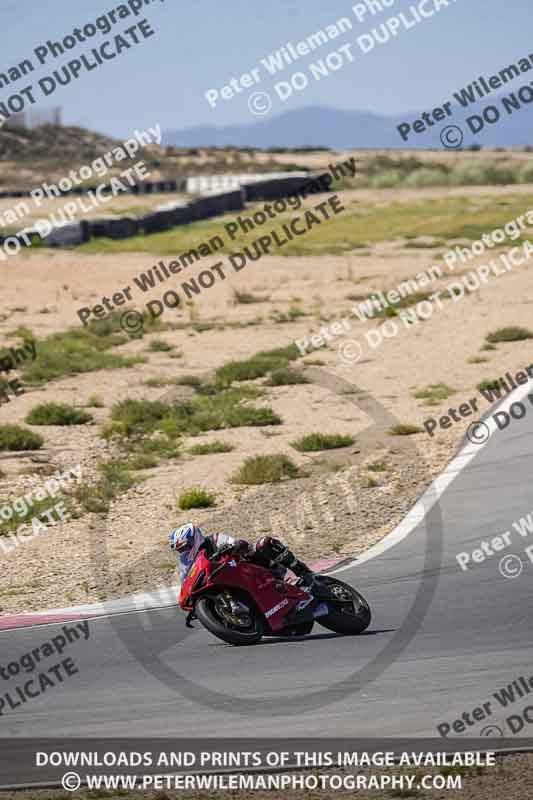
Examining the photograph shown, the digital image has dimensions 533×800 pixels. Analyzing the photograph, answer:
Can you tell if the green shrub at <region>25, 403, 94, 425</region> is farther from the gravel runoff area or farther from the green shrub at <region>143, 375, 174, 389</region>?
the green shrub at <region>143, 375, 174, 389</region>

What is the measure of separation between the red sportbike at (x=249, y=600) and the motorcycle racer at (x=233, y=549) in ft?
0.19

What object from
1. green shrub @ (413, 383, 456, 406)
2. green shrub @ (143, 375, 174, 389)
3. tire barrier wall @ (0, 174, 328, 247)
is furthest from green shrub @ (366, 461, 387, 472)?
tire barrier wall @ (0, 174, 328, 247)

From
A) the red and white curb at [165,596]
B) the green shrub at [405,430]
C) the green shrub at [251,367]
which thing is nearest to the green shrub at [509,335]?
the green shrub at [251,367]

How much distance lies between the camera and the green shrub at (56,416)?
84.6ft

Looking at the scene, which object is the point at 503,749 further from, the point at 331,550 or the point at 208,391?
the point at 208,391

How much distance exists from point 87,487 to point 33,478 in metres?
1.42

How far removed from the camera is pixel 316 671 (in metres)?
11.0

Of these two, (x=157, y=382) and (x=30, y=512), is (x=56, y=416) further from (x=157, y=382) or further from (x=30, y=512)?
(x=30, y=512)

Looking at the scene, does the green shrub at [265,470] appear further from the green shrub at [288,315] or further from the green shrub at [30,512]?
the green shrub at [288,315]

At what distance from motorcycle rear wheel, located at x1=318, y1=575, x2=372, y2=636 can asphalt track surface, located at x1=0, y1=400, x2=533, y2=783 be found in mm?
125

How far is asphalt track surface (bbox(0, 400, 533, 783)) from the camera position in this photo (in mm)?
10188

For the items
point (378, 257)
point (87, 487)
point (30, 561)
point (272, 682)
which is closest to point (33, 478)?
point (87, 487)

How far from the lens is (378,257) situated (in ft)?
172

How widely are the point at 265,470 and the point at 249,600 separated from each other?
339 inches
